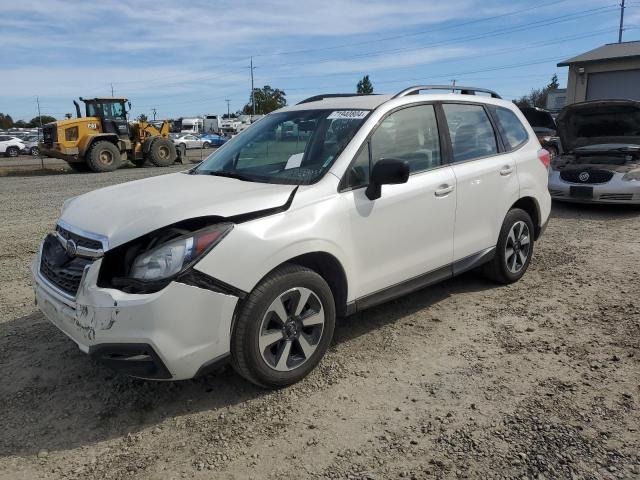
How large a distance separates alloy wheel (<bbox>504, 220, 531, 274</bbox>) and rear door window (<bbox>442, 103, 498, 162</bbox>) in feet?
2.56

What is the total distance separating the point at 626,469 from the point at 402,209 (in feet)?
6.51

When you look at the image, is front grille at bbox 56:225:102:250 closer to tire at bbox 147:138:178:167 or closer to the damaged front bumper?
the damaged front bumper

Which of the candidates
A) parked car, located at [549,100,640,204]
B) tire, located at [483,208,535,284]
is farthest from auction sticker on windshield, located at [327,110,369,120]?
parked car, located at [549,100,640,204]

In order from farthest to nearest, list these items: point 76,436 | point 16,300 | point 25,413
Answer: point 16,300
point 25,413
point 76,436

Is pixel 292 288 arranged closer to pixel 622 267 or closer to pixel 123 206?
pixel 123 206

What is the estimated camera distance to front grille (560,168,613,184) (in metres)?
8.39

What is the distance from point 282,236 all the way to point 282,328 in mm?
556

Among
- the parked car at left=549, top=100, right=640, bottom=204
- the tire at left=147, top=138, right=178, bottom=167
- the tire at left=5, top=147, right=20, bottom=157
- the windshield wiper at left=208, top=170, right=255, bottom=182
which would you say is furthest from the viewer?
the tire at left=5, top=147, right=20, bottom=157

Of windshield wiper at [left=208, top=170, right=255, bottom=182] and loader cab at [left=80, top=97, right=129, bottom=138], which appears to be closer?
windshield wiper at [left=208, top=170, right=255, bottom=182]

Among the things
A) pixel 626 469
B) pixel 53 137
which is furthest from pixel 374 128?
pixel 53 137

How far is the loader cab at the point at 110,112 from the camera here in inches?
789

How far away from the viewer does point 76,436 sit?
2.81 m

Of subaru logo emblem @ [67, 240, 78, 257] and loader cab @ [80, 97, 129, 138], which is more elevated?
loader cab @ [80, 97, 129, 138]

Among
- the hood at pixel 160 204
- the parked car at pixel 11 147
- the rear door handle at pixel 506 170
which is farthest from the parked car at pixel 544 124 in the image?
the parked car at pixel 11 147
